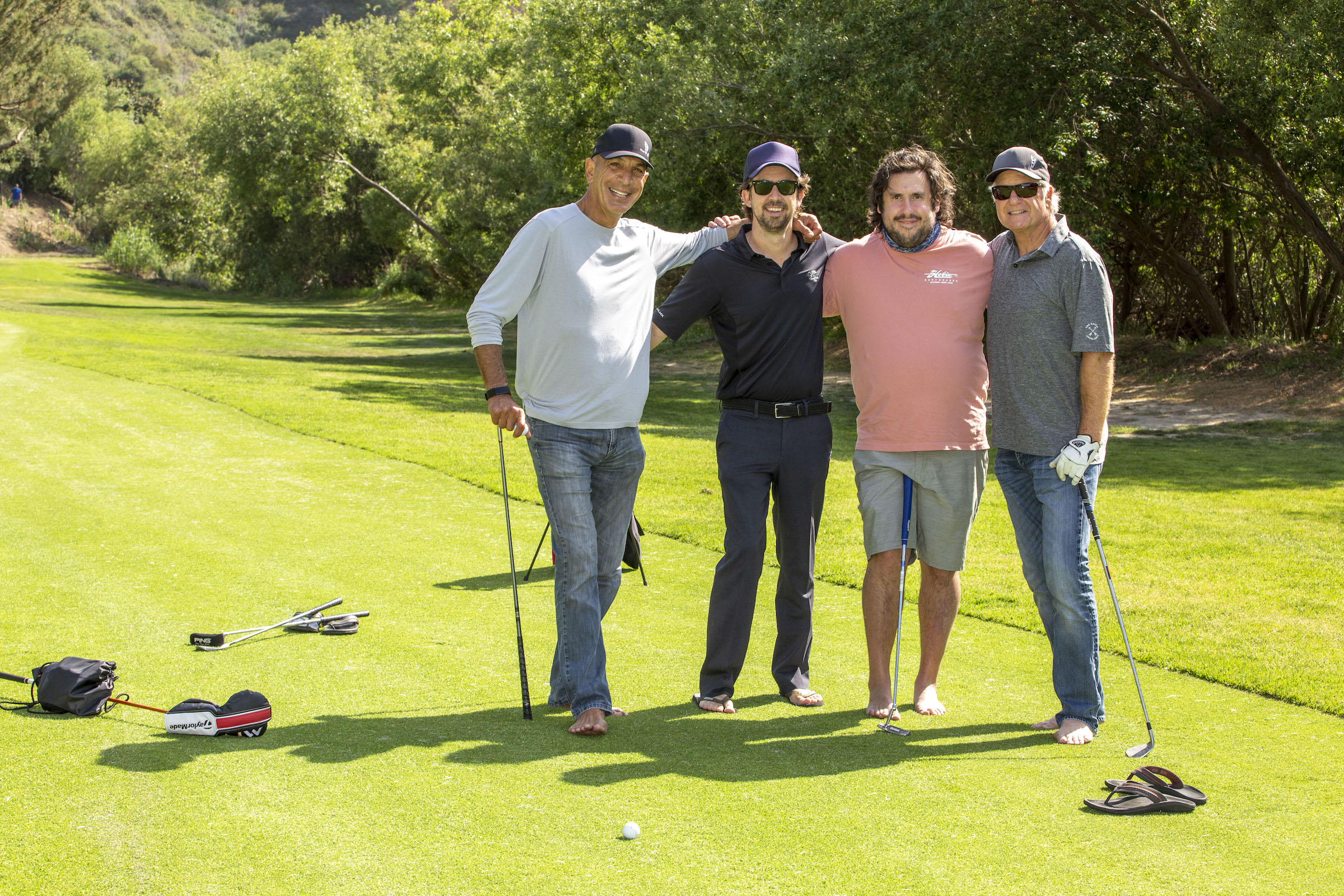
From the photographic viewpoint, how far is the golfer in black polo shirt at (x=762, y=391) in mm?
5160

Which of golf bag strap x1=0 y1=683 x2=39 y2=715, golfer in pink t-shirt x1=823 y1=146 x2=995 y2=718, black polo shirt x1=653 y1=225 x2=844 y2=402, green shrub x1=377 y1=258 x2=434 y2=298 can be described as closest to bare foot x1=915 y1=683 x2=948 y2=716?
golfer in pink t-shirt x1=823 y1=146 x2=995 y2=718

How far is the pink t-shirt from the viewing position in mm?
5000

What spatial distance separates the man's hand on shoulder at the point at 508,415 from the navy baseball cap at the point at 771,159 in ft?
4.49

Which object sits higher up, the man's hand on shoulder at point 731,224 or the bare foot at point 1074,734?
the man's hand on shoulder at point 731,224

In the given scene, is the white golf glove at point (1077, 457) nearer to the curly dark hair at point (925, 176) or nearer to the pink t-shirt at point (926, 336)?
the pink t-shirt at point (926, 336)

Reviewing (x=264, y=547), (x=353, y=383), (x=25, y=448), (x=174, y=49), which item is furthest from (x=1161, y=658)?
(x=174, y=49)

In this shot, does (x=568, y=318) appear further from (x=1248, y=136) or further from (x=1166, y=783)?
(x=1248, y=136)

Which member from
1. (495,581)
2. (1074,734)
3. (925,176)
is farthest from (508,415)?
(495,581)

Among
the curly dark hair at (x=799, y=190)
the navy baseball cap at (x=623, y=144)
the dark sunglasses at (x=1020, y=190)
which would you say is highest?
the navy baseball cap at (x=623, y=144)

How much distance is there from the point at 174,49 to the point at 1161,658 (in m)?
188

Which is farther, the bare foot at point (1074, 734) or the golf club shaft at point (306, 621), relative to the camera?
the golf club shaft at point (306, 621)

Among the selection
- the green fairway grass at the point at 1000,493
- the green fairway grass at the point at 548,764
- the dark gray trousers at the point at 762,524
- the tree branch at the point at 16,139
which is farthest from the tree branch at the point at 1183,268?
the tree branch at the point at 16,139

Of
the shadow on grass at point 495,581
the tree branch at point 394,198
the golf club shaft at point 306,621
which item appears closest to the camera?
the golf club shaft at point 306,621

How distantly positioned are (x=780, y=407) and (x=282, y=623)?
2908mm
